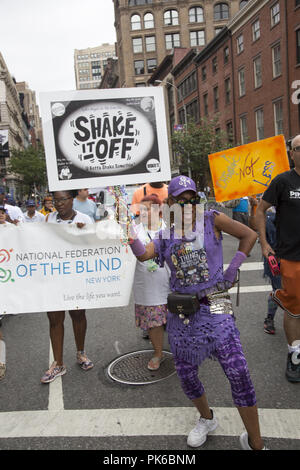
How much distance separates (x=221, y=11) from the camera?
52.4 m

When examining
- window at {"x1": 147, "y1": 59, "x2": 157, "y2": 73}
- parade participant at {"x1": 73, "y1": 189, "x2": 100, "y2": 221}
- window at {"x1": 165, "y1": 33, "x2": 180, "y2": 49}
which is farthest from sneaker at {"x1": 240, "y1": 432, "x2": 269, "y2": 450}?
window at {"x1": 147, "y1": 59, "x2": 157, "y2": 73}

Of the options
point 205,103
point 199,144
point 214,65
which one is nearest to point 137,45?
point 205,103

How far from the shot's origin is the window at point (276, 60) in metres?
23.2

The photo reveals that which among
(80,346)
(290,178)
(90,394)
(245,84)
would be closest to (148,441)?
(90,394)

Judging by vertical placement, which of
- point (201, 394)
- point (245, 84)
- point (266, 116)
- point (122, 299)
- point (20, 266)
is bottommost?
point (201, 394)

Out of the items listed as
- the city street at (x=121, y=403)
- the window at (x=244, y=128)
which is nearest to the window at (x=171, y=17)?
the window at (x=244, y=128)

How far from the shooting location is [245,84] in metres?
27.5

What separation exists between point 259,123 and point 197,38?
111 ft

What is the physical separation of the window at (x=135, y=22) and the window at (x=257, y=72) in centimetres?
3733

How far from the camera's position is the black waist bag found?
239cm

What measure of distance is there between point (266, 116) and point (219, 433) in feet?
82.5

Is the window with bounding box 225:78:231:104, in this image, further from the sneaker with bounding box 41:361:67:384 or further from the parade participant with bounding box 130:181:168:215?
the sneaker with bounding box 41:361:67:384

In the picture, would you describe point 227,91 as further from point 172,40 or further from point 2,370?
point 2,370
